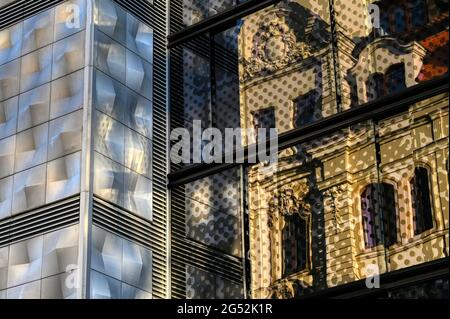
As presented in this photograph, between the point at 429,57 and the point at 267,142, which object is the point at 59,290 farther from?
the point at 429,57

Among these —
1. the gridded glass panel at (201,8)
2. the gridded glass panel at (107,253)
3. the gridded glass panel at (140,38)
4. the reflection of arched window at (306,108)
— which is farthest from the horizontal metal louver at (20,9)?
the reflection of arched window at (306,108)

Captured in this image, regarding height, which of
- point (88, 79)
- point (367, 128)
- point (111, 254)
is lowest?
point (111, 254)

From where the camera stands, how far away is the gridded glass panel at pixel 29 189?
26.0 m

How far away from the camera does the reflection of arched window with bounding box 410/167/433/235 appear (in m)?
23.1

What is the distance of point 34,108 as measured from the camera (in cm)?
2708

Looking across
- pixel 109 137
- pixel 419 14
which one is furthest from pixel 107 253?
pixel 419 14

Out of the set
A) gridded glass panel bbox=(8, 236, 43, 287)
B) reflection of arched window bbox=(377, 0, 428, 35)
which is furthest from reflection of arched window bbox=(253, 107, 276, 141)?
gridded glass panel bbox=(8, 236, 43, 287)

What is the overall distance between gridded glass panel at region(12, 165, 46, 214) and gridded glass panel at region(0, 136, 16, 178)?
0.40 meters

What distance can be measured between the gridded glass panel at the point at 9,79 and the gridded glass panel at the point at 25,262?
3.93 meters

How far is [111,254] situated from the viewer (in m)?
25.1
